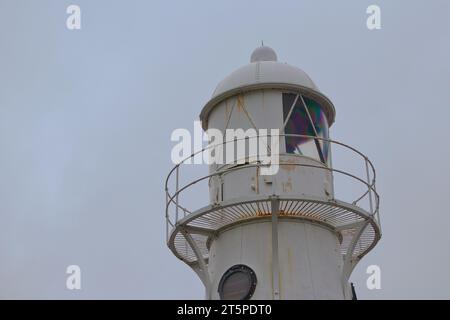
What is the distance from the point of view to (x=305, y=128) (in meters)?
19.9

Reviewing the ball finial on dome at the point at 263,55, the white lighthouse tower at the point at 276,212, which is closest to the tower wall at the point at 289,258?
the white lighthouse tower at the point at 276,212

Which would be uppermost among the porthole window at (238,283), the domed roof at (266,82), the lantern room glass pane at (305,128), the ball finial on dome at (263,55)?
the ball finial on dome at (263,55)

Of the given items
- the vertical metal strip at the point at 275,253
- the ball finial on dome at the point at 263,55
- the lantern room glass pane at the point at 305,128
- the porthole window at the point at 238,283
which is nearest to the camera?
the vertical metal strip at the point at 275,253

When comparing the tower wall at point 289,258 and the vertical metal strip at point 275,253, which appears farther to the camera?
the tower wall at point 289,258

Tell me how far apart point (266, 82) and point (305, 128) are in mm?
1445

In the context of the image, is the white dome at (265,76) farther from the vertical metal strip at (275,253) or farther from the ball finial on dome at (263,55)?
the vertical metal strip at (275,253)

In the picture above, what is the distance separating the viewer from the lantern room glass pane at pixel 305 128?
Result: 768 inches

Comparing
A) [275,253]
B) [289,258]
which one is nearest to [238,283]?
[275,253]

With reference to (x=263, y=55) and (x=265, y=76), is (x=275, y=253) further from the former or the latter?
(x=263, y=55)

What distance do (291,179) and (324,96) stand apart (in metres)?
2.62

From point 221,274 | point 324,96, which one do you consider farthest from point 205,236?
point 324,96

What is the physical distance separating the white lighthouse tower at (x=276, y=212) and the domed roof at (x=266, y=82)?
0.08 ft

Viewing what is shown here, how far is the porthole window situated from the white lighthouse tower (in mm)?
22

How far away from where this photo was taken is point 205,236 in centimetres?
1984
